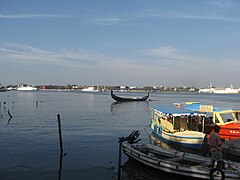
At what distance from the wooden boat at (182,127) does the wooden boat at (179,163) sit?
474 centimetres

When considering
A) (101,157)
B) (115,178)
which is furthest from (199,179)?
(101,157)

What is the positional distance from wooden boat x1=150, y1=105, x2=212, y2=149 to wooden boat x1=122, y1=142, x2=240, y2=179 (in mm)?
4739

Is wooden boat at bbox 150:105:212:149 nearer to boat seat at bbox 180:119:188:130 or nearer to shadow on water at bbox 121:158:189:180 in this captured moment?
boat seat at bbox 180:119:188:130

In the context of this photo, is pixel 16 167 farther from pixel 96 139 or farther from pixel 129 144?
pixel 96 139

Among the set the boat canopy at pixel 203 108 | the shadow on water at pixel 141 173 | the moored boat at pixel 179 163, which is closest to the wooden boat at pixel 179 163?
the moored boat at pixel 179 163

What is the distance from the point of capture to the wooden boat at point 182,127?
22000 millimetres

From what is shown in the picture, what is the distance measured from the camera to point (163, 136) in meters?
25.4

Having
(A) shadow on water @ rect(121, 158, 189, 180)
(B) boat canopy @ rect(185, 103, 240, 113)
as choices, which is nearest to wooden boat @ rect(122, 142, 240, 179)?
(A) shadow on water @ rect(121, 158, 189, 180)

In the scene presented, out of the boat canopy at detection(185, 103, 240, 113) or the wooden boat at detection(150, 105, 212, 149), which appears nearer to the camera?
the wooden boat at detection(150, 105, 212, 149)

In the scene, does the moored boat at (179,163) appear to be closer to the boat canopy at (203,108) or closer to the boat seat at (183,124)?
the boat seat at (183,124)

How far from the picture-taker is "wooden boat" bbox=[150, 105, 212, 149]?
72.2 ft

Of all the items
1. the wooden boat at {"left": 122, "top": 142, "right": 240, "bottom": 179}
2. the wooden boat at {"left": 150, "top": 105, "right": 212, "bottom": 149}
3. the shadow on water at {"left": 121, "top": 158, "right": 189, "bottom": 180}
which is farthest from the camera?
the wooden boat at {"left": 150, "top": 105, "right": 212, "bottom": 149}

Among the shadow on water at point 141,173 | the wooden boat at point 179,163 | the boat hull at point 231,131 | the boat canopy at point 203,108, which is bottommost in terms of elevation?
the shadow on water at point 141,173

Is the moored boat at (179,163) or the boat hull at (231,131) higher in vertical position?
the boat hull at (231,131)
